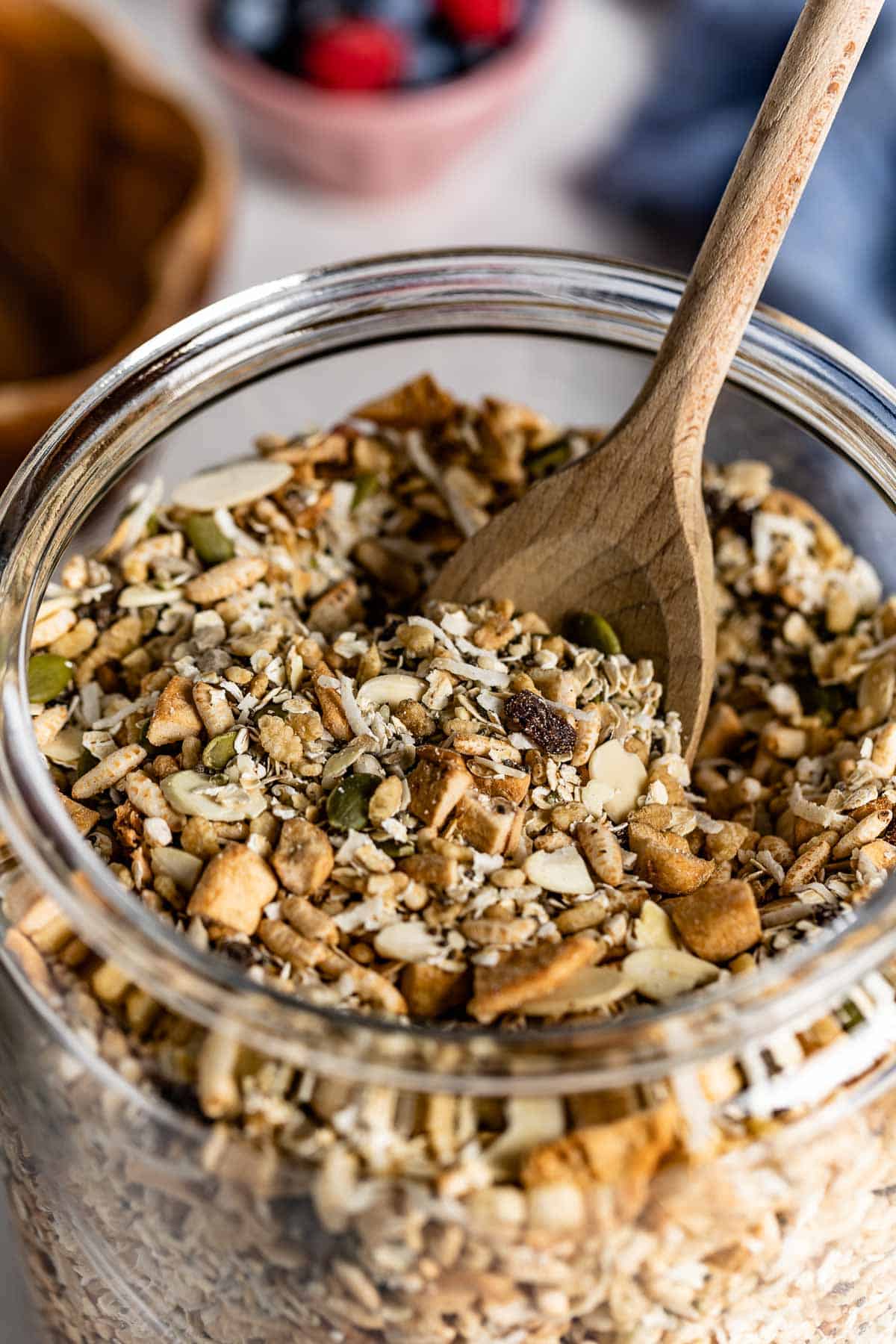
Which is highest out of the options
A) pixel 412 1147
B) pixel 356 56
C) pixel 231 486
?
pixel 356 56

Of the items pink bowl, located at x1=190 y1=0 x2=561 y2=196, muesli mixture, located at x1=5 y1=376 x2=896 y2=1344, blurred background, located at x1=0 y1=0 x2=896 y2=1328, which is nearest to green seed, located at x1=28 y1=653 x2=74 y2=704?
muesli mixture, located at x1=5 y1=376 x2=896 y2=1344

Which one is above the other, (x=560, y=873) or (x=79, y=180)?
(x=79, y=180)

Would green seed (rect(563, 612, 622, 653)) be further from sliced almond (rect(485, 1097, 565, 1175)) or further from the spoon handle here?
sliced almond (rect(485, 1097, 565, 1175))

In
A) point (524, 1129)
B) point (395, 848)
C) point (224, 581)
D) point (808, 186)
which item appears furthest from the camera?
point (808, 186)

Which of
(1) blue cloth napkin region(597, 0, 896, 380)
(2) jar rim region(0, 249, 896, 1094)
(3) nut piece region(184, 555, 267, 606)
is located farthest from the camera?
(1) blue cloth napkin region(597, 0, 896, 380)

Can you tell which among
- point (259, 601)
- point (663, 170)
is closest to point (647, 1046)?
point (259, 601)

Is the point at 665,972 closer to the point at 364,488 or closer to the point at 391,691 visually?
the point at 391,691

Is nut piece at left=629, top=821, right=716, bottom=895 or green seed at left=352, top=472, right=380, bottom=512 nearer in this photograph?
nut piece at left=629, top=821, right=716, bottom=895

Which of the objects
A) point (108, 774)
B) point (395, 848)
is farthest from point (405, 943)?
point (108, 774)
